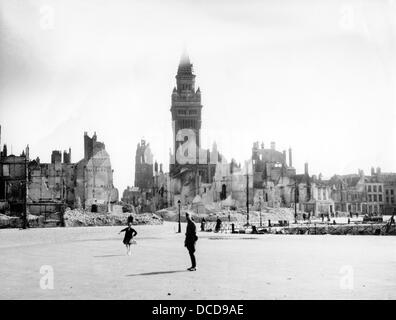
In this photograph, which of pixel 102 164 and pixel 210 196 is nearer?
pixel 102 164

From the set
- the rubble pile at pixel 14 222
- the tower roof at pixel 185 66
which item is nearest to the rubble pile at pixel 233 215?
the rubble pile at pixel 14 222

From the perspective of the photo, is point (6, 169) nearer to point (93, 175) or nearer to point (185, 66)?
point (93, 175)

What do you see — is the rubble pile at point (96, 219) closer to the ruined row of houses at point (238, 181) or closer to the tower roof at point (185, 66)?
the ruined row of houses at point (238, 181)

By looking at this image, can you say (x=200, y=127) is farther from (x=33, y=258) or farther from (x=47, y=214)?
(x=33, y=258)

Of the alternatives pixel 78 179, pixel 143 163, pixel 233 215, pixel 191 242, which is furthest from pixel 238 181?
pixel 191 242

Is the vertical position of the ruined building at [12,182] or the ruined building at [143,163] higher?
the ruined building at [143,163]

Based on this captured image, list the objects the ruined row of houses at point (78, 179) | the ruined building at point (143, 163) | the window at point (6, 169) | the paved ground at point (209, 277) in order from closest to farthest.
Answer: the paved ground at point (209, 277)
the window at point (6, 169)
the ruined row of houses at point (78, 179)
the ruined building at point (143, 163)

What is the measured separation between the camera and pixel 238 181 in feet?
319

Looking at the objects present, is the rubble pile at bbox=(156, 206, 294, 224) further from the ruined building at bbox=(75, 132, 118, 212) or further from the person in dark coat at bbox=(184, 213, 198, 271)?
the person in dark coat at bbox=(184, 213, 198, 271)

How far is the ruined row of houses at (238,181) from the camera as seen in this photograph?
97250 mm
